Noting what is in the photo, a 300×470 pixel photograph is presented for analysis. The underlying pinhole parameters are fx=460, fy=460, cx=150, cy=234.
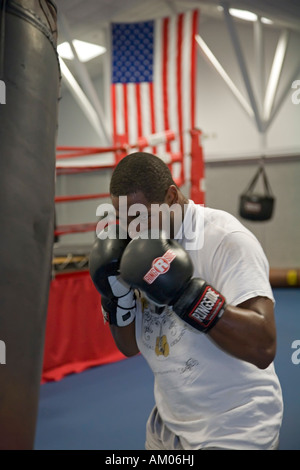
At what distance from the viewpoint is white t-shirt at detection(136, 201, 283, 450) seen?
0.97 m

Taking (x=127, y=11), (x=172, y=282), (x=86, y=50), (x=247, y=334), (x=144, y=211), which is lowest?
(x=247, y=334)

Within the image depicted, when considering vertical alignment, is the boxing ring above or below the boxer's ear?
below

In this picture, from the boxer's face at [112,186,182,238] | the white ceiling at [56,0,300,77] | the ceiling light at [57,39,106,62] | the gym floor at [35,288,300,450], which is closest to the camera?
the boxer's face at [112,186,182,238]

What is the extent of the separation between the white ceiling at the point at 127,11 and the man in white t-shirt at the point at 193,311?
4233mm

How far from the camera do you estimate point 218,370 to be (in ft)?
3.34

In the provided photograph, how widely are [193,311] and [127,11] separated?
6940 millimetres

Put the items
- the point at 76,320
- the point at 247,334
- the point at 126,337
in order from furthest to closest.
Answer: the point at 76,320, the point at 126,337, the point at 247,334

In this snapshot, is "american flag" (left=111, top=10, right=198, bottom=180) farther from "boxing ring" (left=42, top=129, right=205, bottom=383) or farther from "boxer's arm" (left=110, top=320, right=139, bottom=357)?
"boxer's arm" (left=110, top=320, right=139, bottom=357)

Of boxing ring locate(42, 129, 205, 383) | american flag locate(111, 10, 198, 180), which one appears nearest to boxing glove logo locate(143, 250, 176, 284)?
boxing ring locate(42, 129, 205, 383)

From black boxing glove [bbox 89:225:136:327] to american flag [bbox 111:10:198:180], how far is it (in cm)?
362

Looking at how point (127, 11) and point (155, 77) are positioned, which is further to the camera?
point (127, 11)

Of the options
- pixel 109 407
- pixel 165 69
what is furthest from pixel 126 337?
pixel 165 69

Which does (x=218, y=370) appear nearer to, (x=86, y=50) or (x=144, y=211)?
(x=144, y=211)

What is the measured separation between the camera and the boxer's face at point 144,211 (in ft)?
3.34
